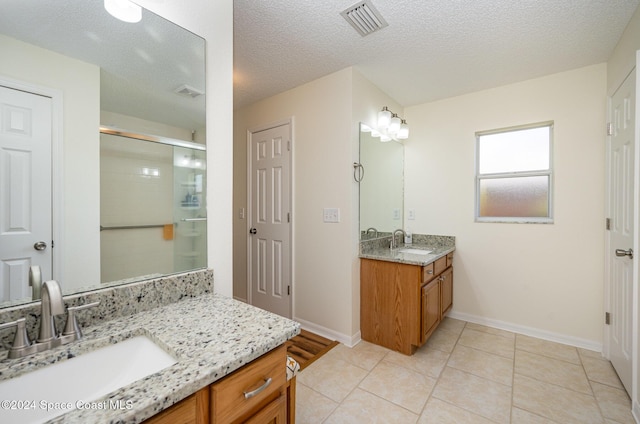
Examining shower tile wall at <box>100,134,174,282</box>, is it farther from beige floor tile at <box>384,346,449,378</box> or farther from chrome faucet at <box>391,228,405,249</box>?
chrome faucet at <box>391,228,405,249</box>

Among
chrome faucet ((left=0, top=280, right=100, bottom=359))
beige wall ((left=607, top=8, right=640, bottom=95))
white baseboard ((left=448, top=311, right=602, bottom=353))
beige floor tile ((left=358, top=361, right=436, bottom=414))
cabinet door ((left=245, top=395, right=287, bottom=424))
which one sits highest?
beige wall ((left=607, top=8, right=640, bottom=95))

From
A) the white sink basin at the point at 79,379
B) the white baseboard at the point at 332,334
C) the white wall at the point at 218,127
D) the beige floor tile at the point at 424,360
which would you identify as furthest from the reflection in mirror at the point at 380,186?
the white sink basin at the point at 79,379

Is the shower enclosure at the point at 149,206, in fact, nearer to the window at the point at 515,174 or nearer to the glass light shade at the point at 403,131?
the glass light shade at the point at 403,131

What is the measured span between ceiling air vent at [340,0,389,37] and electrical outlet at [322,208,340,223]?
1386 millimetres

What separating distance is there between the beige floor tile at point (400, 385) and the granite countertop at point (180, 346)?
4.06ft

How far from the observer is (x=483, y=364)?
2.10 metres

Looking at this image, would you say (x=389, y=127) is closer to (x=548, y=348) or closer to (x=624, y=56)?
(x=624, y=56)

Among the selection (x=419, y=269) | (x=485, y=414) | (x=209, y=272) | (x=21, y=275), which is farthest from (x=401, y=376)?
(x=21, y=275)

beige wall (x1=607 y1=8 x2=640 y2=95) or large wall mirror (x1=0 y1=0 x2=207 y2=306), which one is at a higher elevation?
beige wall (x1=607 y1=8 x2=640 y2=95)

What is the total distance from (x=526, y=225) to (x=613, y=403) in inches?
55.2

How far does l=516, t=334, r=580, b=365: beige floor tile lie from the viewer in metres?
2.18

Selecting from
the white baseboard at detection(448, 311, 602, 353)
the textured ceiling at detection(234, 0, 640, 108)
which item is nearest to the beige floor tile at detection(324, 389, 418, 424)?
the white baseboard at detection(448, 311, 602, 353)

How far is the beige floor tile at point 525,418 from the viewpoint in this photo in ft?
5.03

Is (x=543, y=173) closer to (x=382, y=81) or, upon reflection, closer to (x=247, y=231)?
(x=382, y=81)
